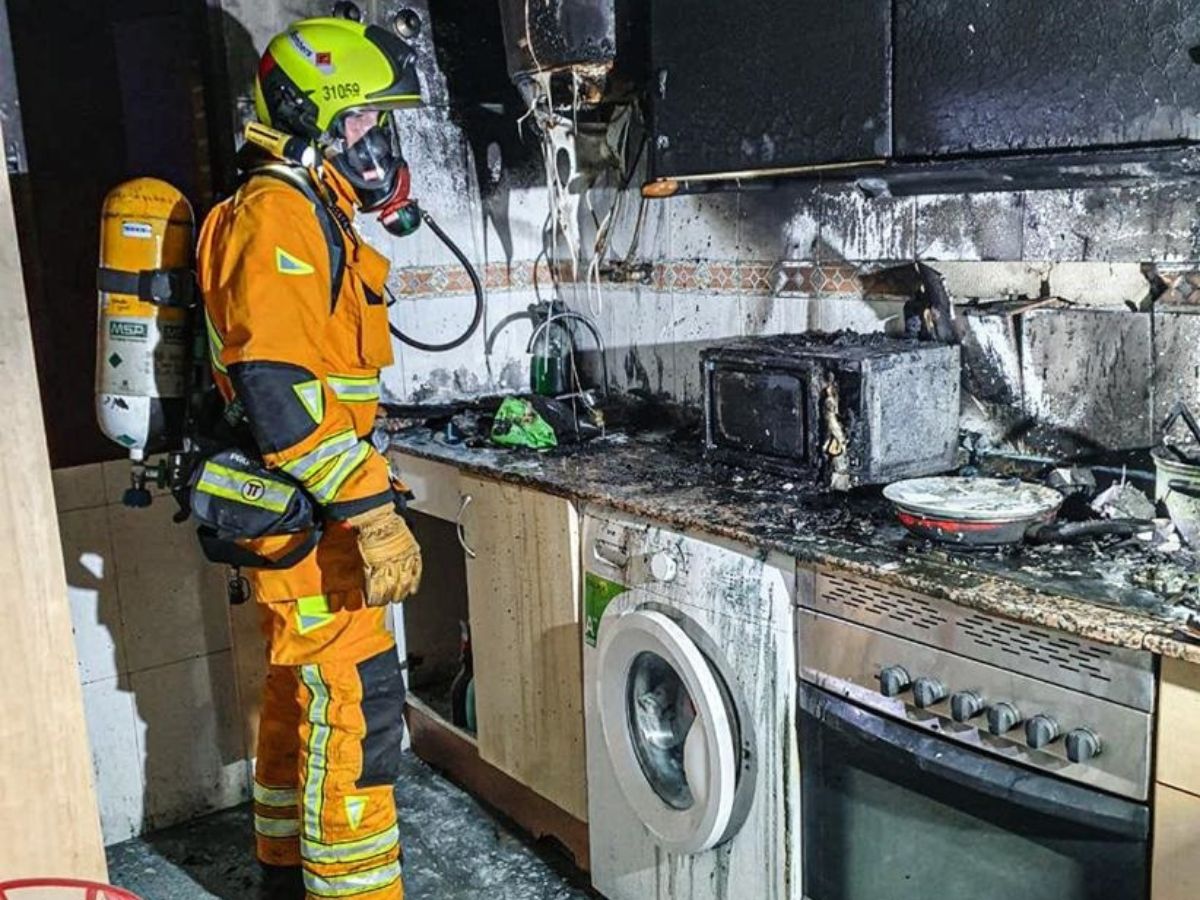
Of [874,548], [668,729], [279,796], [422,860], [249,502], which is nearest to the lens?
[874,548]

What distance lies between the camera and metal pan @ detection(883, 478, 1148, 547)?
1825mm

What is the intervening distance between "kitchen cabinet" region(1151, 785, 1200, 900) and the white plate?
0.53 meters

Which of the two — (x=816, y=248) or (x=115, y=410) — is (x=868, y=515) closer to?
(x=816, y=248)

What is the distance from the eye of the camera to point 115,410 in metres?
2.34

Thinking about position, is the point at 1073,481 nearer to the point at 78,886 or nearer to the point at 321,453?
the point at 321,453

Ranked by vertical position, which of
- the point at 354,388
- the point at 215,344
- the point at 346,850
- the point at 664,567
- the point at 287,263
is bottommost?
the point at 346,850

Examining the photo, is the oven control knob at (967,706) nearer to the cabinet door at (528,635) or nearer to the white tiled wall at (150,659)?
the cabinet door at (528,635)

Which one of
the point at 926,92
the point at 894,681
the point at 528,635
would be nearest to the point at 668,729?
the point at 528,635

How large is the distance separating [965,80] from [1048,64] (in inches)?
6.1

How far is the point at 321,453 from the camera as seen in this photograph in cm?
211

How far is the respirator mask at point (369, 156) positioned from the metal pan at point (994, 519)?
129cm

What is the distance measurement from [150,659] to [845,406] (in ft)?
6.38

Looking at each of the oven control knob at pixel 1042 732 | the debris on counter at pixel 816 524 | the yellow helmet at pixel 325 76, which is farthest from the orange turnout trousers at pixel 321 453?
the oven control knob at pixel 1042 732

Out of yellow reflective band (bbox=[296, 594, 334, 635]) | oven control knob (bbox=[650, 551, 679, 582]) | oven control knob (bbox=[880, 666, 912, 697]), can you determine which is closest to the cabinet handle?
yellow reflective band (bbox=[296, 594, 334, 635])
